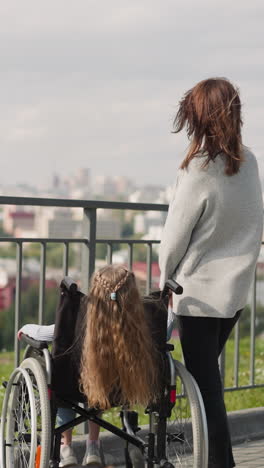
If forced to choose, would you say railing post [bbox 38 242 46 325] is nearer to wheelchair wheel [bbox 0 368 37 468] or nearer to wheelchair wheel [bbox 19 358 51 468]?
wheelchair wheel [bbox 0 368 37 468]

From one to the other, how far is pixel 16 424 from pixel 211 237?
1.09 m

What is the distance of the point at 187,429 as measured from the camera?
12.3 feet

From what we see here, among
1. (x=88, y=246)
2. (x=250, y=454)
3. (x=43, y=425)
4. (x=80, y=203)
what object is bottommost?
(x=250, y=454)

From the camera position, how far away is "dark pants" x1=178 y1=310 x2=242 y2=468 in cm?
379

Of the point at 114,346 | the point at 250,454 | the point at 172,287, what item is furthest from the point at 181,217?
the point at 250,454

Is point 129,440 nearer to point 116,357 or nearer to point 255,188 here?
point 116,357

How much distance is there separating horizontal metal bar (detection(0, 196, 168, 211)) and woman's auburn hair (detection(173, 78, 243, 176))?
0.98 meters

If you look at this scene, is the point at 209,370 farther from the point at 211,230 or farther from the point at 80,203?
the point at 80,203

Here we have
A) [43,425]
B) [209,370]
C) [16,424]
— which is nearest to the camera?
[43,425]

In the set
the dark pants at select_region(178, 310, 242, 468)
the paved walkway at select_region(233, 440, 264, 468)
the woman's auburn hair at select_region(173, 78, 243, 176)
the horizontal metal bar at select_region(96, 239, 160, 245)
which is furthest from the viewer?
the horizontal metal bar at select_region(96, 239, 160, 245)

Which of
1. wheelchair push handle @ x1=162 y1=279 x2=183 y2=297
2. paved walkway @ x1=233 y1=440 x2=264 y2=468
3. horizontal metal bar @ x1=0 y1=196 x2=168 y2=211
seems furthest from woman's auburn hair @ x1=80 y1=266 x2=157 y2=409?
paved walkway @ x1=233 y1=440 x2=264 y2=468

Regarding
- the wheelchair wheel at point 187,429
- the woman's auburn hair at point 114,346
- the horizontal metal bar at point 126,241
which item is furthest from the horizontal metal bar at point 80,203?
the wheelchair wheel at point 187,429

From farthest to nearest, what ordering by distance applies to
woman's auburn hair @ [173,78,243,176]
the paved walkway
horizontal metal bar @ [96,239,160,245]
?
horizontal metal bar @ [96,239,160,245], the paved walkway, woman's auburn hair @ [173,78,243,176]

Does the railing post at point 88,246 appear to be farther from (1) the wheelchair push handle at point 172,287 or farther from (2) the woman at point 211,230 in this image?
(1) the wheelchair push handle at point 172,287
